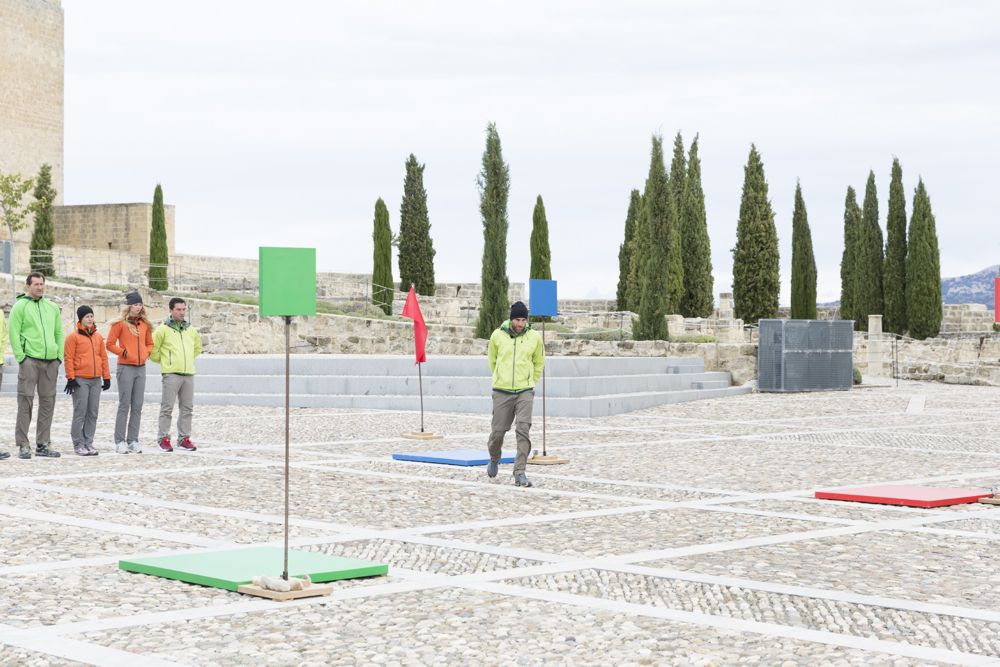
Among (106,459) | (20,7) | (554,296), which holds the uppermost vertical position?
(20,7)

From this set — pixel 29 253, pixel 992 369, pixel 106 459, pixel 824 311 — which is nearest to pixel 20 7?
pixel 29 253

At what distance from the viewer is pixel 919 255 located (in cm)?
4700

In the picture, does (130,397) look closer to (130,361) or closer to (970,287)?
(130,361)

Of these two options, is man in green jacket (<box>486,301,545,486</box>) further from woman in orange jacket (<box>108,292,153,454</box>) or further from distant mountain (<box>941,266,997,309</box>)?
distant mountain (<box>941,266,997,309</box>)

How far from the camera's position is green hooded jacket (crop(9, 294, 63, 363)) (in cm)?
1341

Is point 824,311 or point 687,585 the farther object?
point 824,311

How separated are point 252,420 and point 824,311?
125ft

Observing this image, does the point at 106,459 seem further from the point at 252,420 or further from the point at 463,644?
the point at 463,644

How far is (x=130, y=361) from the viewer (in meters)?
14.3

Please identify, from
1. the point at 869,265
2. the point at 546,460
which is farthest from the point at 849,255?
the point at 546,460

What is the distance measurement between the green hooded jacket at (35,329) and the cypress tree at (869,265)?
3905cm

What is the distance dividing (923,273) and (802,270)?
4.34m

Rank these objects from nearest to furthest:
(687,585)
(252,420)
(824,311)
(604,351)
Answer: (687,585) → (252,420) → (604,351) → (824,311)

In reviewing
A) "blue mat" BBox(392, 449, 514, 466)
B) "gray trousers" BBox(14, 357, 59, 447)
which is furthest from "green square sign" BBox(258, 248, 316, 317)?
"gray trousers" BBox(14, 357, 59, 447)
